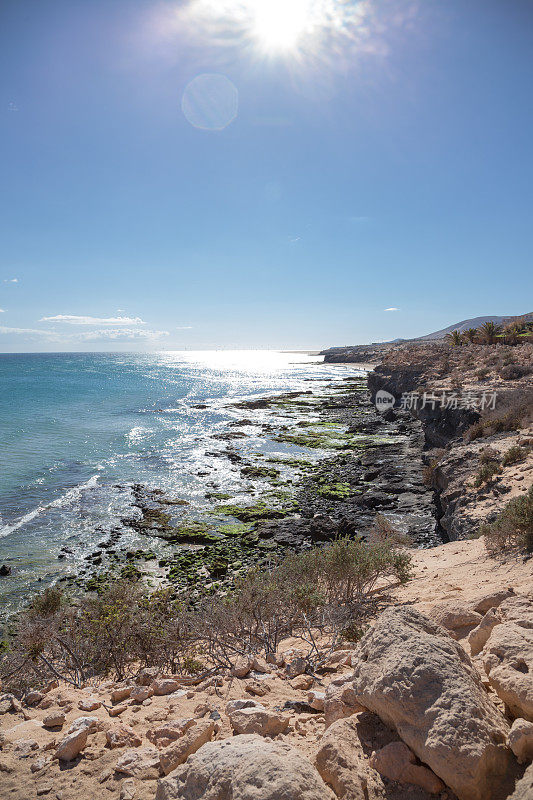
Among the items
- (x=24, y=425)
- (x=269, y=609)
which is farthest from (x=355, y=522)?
(x=24, y=425)

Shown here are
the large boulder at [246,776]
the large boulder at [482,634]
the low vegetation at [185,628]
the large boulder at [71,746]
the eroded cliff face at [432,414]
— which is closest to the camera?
the large boulder at [246,776]

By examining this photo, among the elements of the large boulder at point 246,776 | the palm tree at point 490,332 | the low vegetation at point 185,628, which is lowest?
the low vegetation at point 185,628

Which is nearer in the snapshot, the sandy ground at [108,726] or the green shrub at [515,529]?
the sandy ground at [108,726]

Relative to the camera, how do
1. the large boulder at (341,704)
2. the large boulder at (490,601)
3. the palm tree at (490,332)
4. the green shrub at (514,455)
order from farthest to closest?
the palm tree at (490,332)
the green shrub at (514,455)
the large boulder at (490,601)
the large boulder at (341,704)

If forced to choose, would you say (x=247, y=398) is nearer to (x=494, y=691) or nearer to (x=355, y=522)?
(x=355, y=522)

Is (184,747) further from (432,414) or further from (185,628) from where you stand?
(432,414)

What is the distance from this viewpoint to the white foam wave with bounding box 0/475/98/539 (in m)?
→ 16.5

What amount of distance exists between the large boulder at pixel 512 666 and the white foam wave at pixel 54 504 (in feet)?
59.4

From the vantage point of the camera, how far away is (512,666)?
3.01 m

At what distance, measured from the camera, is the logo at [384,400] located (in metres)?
46.1

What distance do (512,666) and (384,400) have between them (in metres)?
47.0

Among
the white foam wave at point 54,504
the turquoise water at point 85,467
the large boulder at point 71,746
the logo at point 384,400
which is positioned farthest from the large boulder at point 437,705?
the logo at point 384,400

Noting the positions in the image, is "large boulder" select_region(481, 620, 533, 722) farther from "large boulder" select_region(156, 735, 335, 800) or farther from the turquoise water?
the turquoise water

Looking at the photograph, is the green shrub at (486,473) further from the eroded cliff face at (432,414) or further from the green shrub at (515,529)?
the eroded cliff face at (432,414)
